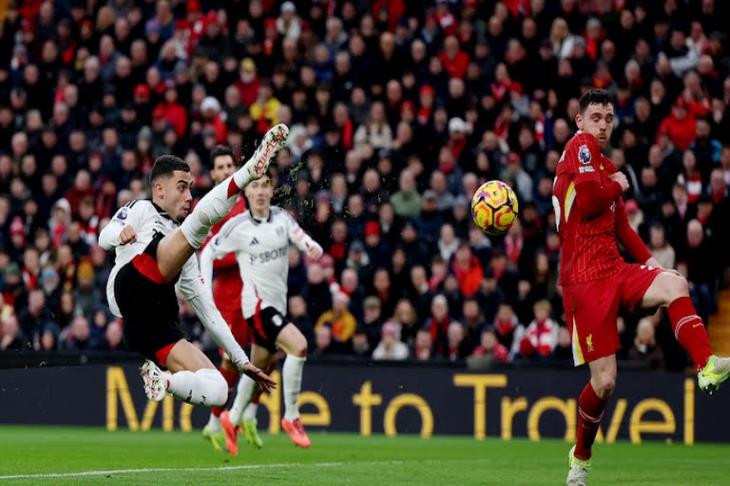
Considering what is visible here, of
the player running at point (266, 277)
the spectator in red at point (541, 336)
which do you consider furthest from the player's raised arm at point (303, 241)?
the spectator in red at point (541, 336)

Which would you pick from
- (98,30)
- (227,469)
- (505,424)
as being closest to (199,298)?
(227,469)

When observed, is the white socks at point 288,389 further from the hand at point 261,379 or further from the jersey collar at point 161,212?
the hand at point 261,379

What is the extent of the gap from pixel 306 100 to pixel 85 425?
5.62 meters

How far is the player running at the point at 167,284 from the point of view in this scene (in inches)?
377

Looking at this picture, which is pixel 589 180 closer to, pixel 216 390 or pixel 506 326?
pixel 216 390

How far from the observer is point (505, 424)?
16797 millimetres

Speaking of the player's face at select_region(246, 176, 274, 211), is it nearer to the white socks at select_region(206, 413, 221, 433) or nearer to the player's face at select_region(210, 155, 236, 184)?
the player's face at select_region(210, 155, 236, 184)

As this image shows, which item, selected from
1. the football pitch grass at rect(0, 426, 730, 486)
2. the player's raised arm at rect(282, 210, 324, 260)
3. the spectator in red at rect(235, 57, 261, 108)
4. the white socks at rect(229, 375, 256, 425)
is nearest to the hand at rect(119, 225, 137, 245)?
the football pitch grass at rect(0, 426, 730, 486)

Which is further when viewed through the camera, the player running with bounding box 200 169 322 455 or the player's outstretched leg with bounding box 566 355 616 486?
the player running with bounding box 200 169 322 455

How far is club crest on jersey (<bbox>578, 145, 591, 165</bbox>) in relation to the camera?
376 inches

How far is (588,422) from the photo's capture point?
9492 millimetres

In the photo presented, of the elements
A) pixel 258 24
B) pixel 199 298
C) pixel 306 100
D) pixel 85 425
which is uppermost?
pixel 258 24

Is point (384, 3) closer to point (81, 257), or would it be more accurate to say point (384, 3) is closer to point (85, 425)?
point (81, 257)

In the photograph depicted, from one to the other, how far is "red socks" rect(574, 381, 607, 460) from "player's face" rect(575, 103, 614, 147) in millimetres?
1734
